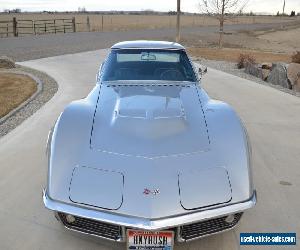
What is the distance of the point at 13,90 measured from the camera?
9.01 meters

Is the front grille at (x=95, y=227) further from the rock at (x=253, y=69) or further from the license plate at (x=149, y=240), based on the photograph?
the rock at (x=253, y=69)

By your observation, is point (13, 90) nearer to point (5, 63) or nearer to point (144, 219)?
point (5, 63)

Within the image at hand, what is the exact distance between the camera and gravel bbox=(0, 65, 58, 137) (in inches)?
251

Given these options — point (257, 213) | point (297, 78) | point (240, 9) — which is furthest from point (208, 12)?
point (257, 213)

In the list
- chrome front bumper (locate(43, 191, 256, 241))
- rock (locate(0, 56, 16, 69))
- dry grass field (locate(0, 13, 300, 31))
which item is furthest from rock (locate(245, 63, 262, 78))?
dry grass field (locate(0, 13, 300, 31))

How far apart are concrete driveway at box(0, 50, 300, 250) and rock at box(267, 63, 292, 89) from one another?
1.56 meters

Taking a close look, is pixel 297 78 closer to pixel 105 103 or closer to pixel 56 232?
pixel 105 103

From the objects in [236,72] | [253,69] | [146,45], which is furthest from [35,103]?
[253,69]

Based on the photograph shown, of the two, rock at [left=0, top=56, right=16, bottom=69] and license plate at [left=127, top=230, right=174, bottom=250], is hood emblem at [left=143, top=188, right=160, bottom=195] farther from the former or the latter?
rock at [left=0, top=56, right=16, bottom=69]

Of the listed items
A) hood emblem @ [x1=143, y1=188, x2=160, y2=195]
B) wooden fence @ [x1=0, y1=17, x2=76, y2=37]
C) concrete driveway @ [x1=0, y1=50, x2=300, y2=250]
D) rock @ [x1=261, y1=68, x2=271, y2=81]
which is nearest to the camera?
hood emblem @ [x1=143, y1=188, x2=160, y2=195]

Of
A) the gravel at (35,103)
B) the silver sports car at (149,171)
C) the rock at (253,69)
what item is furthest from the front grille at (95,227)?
the rock at (253,69)

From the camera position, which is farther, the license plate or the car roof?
the car roof

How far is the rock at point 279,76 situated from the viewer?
10455 mm

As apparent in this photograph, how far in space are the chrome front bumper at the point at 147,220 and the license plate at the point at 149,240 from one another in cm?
10
